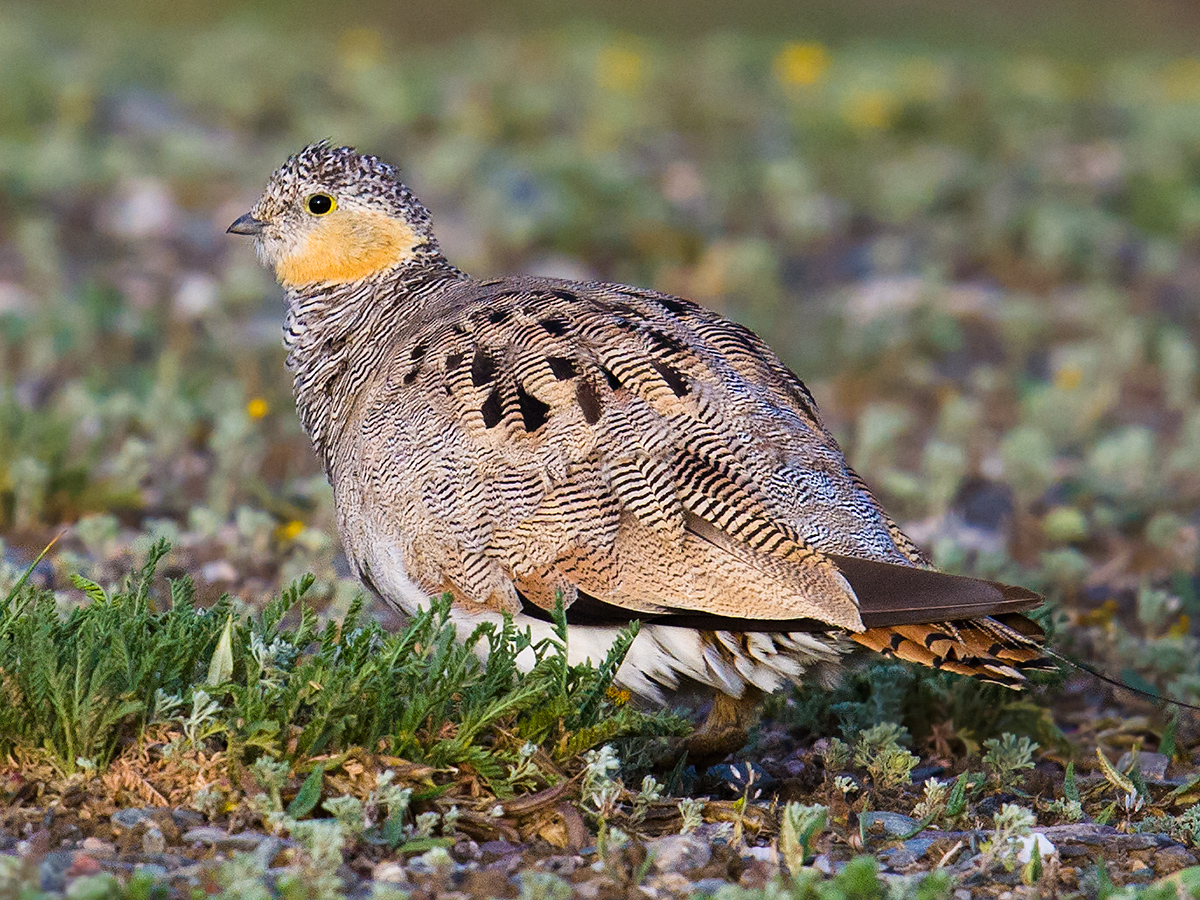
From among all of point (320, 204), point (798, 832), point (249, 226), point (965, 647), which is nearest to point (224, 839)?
point (798, 832)

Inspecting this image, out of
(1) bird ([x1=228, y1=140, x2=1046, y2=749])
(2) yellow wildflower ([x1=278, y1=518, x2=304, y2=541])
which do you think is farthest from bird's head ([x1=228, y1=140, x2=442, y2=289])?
(2) yellow wildflower ([x1=278, y1=518, x2=304, y2=541])

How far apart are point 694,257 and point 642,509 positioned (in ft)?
22.4

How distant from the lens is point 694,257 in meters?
11.4

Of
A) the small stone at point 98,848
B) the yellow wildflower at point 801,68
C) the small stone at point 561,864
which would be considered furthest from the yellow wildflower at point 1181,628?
the yellow wildflower at point 801,68

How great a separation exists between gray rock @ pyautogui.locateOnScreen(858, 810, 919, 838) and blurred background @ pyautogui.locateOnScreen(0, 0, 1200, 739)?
1452mm

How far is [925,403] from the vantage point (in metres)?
9.75

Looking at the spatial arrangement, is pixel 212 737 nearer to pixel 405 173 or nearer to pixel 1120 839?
pixel 1120 839

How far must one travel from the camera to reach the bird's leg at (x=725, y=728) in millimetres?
5109

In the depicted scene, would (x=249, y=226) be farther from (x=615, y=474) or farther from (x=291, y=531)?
(x=615, y=474)

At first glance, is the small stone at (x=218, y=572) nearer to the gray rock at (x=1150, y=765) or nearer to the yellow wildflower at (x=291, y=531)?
the yellow wildflower at (x=291, y=531)

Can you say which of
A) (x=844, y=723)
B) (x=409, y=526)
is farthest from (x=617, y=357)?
(x=844, y=723)

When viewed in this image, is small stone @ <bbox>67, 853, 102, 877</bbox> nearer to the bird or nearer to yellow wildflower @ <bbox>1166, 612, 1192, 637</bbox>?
the bird

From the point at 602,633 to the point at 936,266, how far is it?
7.36 metres

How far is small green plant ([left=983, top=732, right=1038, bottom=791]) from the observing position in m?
5.07
